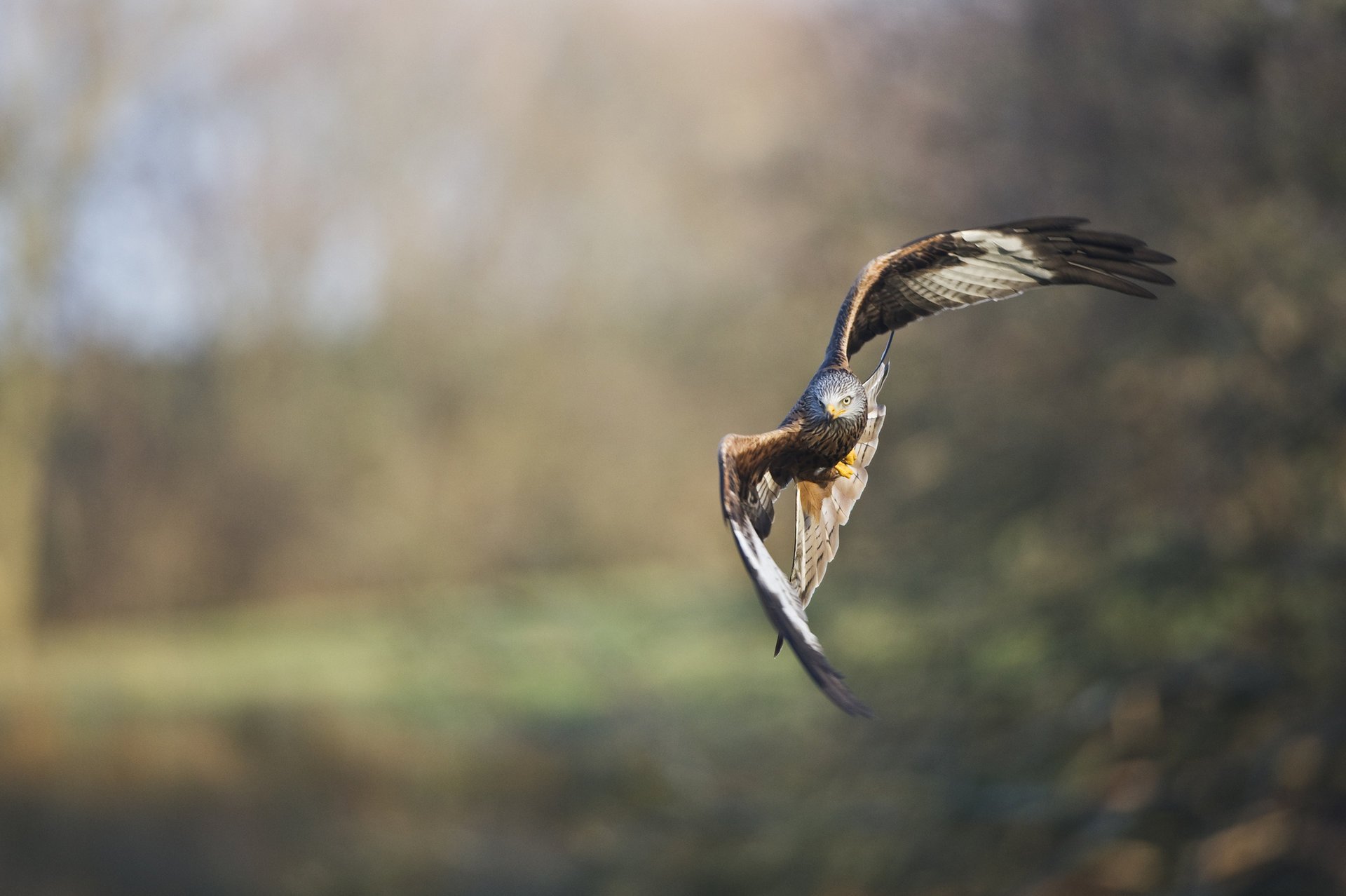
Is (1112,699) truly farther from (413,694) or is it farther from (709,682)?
(413,694)

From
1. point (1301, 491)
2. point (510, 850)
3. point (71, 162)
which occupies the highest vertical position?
point (71, 162)

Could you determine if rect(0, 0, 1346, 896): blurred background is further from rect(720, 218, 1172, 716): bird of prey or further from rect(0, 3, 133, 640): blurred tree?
rect(720, 218, 1172, 716): bird of prey

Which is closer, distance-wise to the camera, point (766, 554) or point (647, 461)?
point (766, 554)


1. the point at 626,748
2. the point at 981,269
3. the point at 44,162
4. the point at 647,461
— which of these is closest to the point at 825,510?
the point at 981,269

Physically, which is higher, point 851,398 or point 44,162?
point 44,162

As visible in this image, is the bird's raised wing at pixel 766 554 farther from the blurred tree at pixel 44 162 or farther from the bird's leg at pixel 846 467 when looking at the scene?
the blurred tree at pixel 44 162

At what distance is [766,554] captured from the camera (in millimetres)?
952

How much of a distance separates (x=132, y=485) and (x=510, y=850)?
563 cm

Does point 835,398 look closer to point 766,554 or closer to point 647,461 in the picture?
point 766,554

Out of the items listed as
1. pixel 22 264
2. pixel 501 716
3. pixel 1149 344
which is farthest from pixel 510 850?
pixel 1149 344

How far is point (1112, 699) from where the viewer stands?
22.7ft

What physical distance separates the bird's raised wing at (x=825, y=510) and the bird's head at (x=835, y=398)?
0.11 ft

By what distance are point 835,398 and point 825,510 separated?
109mm

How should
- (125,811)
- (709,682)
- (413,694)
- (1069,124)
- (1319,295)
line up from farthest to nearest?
(413,694)
(125,811)
(709,682)
(1069,124)
(1319,295)
